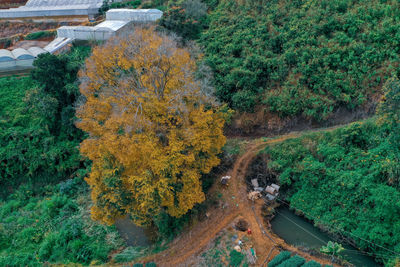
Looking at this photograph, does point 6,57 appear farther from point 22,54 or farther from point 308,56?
point 308,56

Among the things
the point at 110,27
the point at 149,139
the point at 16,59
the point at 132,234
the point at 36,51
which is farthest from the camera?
the point at 110,27

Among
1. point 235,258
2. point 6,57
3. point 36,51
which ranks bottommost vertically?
point 235,258

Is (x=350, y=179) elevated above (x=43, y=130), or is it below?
above

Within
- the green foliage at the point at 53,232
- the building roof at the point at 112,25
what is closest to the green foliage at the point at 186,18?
the building roof at the point at 112,25

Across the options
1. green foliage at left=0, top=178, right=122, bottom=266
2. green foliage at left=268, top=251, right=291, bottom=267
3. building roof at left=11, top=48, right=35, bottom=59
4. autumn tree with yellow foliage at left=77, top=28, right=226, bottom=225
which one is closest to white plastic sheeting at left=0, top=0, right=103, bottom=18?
building roof at left=11, top=48, right=35, bottom=59

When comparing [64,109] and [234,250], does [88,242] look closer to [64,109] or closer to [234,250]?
[234,250]

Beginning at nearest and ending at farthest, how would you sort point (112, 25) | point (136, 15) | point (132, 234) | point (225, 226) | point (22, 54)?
point (225, 226)
point (132, 234)
point (22, 54)
point (112, 25)
point (136, 15)

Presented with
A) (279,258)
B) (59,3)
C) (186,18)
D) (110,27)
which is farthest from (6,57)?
(279,258)
